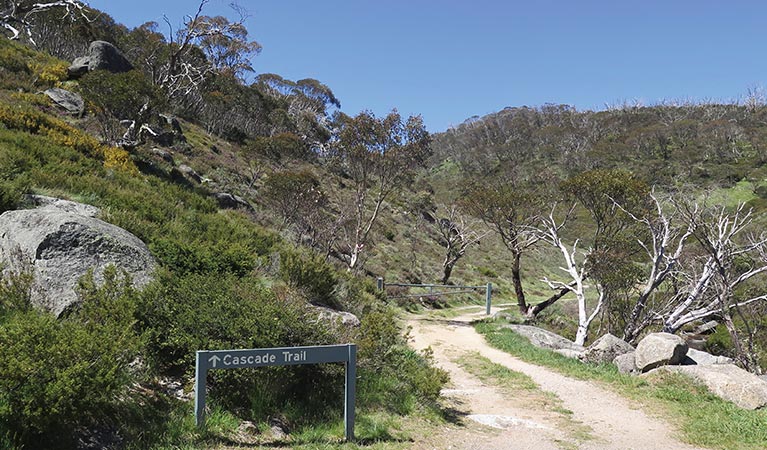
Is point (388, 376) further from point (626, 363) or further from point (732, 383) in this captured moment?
point (626, 363)

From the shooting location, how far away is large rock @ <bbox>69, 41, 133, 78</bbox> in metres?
25.0

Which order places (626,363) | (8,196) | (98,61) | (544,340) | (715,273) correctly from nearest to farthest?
(8,196), (626,363), (715,273), (544,340), (98,61)

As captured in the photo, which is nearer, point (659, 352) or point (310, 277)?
point (659, 352)

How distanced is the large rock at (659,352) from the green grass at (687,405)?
1.85ft

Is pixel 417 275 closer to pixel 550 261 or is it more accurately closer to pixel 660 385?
pixel 660 385

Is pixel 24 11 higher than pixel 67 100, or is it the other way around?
pixel 67 100

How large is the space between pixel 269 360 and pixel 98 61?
1085 inches

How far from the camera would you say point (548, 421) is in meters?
6.76

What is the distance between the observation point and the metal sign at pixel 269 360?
4207 mm

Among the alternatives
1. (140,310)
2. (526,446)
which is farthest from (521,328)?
(140,310)

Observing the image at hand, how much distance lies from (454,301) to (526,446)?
789 inches

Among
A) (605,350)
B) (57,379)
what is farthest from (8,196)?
(605,350)

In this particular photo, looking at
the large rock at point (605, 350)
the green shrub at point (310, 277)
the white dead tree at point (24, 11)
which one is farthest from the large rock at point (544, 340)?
the white dead tree at point (24, 11)

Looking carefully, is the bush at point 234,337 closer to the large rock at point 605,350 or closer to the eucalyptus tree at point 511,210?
the large rock at point 605,350
